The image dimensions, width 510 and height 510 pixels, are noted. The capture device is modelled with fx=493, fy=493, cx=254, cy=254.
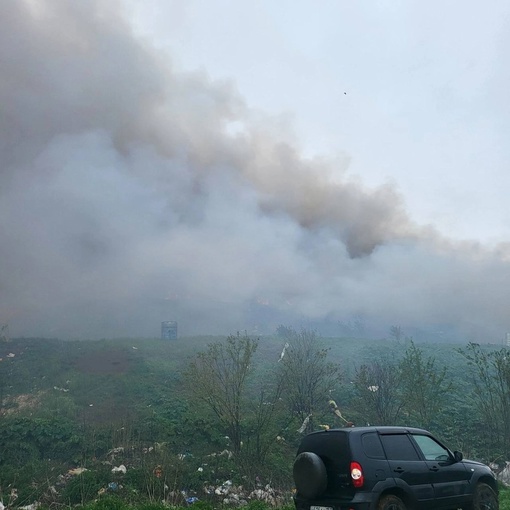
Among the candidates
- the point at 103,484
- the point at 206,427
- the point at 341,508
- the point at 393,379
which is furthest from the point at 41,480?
the point at 393,379

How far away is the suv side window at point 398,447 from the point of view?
27.8 feet

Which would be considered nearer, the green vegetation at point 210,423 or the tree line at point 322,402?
the green vegetation at point 210,423

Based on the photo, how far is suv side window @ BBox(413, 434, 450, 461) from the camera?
29.9 ft

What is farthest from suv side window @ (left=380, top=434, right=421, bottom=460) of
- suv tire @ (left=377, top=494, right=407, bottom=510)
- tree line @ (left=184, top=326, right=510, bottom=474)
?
tree line @ (left=184, top=326, right=510, bottom=474)

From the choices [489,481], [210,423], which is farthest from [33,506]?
[210,423]

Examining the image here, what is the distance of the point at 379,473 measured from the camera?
8016 millimetres

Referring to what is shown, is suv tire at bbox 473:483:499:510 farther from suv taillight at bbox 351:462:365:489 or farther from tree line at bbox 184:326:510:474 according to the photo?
tree line at bbox 184:326:510:474

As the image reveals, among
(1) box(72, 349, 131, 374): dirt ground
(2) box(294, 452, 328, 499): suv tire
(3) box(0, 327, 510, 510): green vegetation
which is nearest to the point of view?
(2) box(294, 452, 328, 499): suv tire

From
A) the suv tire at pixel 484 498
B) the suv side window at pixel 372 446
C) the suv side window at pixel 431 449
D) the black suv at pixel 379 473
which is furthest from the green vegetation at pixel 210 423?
the suv side window at pixel 372 446

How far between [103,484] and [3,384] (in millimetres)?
26411

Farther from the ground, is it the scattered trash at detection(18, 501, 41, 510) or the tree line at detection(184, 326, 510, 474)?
the tree line at detection(184, 326, 510, 474)

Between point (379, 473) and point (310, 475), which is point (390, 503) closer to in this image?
point (379, 473)

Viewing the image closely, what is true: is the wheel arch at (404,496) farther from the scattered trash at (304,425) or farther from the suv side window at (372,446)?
the scattered trash at (304,425)

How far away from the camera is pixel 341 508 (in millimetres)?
7785
